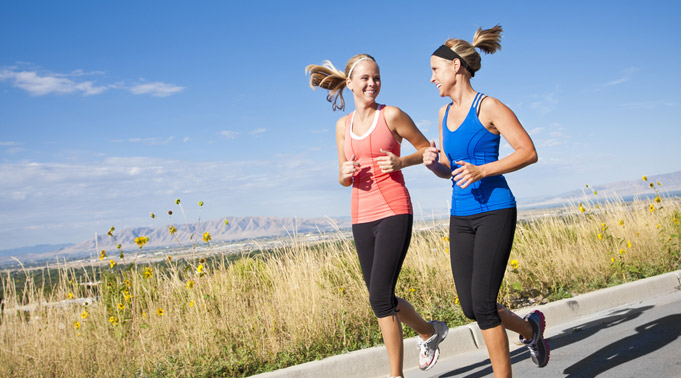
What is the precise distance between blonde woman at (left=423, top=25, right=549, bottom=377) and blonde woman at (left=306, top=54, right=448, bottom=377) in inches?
13.5

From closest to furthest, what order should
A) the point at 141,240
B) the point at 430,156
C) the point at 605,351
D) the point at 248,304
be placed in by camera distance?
the point at 430,156, the point at 605,351, the point at 141,240, the point at 248,304

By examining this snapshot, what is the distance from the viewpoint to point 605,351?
4.25 m

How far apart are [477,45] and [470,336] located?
2806 millimetres

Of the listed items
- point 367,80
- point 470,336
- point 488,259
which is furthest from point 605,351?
point 367,80

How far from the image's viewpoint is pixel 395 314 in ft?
11.5

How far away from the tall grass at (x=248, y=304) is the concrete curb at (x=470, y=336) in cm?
32

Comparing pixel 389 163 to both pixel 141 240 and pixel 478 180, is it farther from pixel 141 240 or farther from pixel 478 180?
pixel 141 240

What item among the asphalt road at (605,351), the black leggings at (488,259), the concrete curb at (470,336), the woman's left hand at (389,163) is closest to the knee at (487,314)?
→ the black leggings at (488,259)

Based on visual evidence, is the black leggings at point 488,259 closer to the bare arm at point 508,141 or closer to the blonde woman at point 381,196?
the bare arm at point 508,141

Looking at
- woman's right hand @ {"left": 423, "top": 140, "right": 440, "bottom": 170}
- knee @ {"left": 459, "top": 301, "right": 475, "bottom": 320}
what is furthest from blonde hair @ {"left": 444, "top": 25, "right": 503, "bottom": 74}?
knee @ {"left": 459, "top": 301, "right": 475, "bottom": 320}

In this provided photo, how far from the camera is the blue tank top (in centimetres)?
306

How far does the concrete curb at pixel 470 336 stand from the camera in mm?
4176

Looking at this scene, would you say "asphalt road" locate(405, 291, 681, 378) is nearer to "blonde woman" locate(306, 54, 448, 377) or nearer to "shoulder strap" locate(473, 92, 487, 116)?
"blonde woman" locate(306, 54, 448, 377)

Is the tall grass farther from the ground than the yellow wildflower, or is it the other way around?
the yellow wildflower
